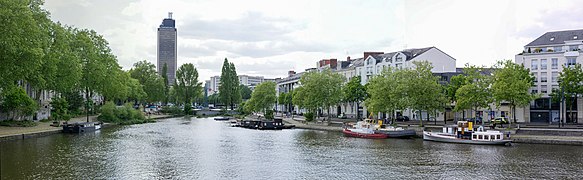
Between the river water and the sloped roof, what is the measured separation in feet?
94.8

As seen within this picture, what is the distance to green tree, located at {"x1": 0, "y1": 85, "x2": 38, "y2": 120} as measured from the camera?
212 ft

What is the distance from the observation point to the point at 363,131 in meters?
62.8

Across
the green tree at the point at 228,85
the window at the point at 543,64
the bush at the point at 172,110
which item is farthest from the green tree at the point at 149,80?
the window at the point at 543,64

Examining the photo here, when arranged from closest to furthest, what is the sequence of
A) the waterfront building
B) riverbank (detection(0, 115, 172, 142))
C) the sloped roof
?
riverbank (detection(0, 115, 172, 142))
the waterfront building
the sloped roof

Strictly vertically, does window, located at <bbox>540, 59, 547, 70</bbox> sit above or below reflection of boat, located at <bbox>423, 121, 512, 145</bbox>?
above

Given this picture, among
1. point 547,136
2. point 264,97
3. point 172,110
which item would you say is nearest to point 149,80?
point 172,110

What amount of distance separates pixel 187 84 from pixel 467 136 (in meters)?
98.0

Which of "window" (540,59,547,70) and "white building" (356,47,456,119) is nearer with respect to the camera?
"window" (540,59,547,70)

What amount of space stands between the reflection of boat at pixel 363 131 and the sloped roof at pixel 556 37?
30.6 metres

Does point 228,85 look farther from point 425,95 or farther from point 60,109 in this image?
point 425,95

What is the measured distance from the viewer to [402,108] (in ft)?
218

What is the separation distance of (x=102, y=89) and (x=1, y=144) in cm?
3947

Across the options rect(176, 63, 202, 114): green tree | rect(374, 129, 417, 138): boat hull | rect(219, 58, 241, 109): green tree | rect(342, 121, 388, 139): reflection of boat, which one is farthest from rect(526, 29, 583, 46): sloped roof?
rect(176, 63, 202, 114): green tree

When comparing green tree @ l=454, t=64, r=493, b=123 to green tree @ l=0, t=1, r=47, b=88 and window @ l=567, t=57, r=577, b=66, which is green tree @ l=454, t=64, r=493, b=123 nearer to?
window @ l=567, t=57, r=577, b=66
